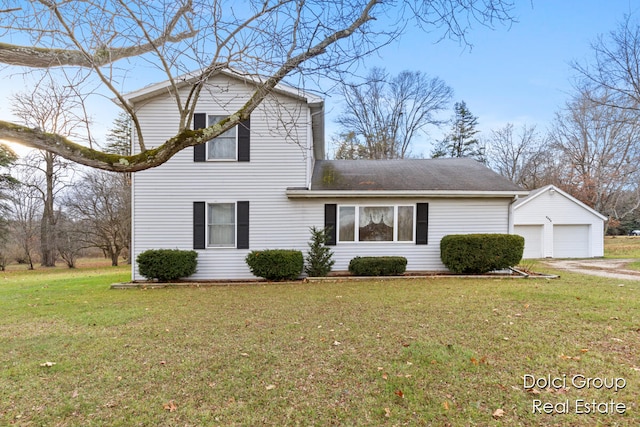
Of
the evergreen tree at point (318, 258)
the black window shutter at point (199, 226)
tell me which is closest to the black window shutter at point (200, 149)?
the black window shutter at point (199, 226)

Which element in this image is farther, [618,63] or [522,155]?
[522,155]

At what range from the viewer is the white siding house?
368 inches

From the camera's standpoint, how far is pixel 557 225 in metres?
16.9

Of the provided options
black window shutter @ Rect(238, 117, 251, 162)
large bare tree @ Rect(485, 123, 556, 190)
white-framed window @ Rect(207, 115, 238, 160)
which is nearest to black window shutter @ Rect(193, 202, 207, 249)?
white-framed window @ Rect(207, 115, 238, 160)

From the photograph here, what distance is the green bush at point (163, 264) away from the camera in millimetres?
8766

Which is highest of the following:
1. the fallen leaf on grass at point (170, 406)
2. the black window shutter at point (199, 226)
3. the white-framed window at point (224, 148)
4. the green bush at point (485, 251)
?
the white-framed window at point (224, 148)

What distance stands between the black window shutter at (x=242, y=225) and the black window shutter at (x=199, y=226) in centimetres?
99

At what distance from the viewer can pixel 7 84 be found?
17.5ft

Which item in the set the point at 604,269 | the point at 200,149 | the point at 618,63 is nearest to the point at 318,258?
the point at 200,149

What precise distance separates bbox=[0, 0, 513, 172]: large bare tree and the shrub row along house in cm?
407

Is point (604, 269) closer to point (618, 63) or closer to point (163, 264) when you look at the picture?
point (618, 63)

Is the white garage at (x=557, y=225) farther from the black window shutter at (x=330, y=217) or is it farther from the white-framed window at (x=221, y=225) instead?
the white-framed window at (x=221, y=225)

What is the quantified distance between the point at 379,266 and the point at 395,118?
20857mm

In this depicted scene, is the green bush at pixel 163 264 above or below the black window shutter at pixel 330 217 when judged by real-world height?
below
